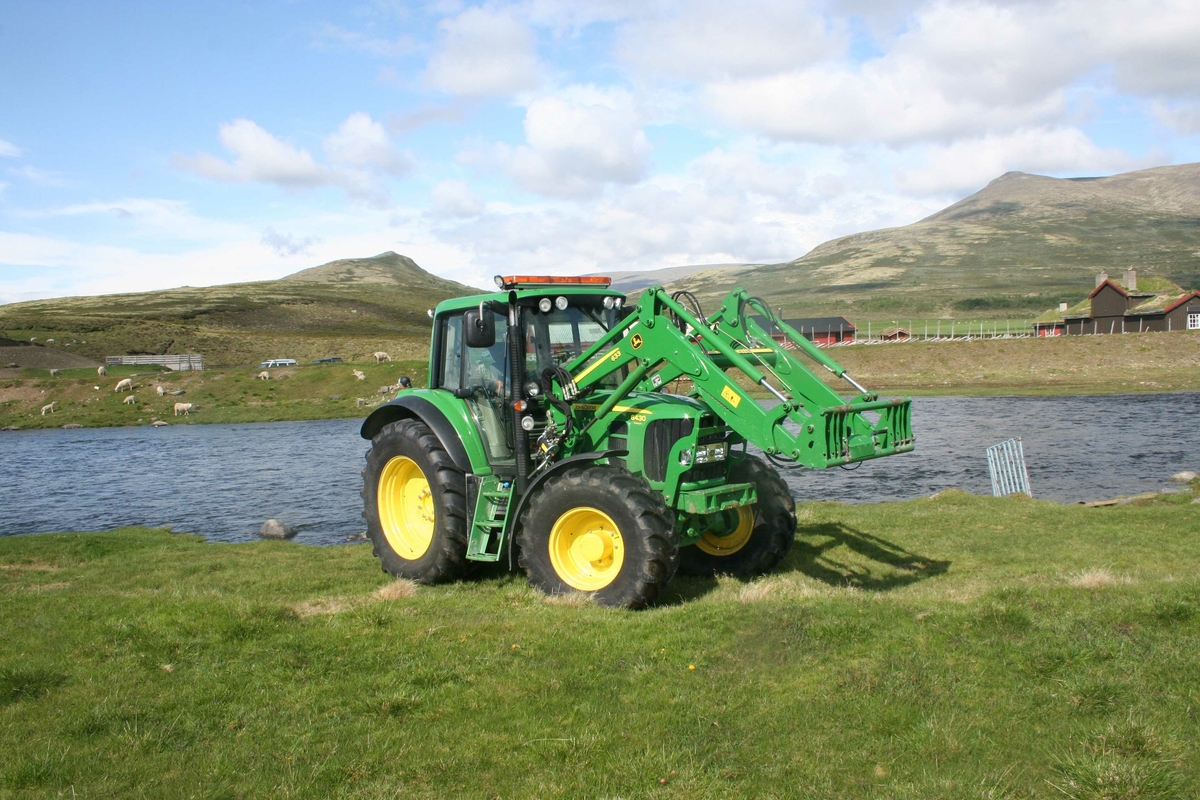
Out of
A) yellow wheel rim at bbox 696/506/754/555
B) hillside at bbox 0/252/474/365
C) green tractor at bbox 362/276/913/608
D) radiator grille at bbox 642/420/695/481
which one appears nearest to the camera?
green tractor at bbox 362/276/913/608

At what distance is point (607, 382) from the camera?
10398 millimetres

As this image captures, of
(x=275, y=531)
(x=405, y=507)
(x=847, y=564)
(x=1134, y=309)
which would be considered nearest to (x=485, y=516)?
(x=405, y=507)

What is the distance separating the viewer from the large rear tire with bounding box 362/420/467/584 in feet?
33.3

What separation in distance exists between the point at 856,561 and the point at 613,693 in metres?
6.35

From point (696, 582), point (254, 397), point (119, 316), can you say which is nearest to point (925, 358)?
point (254, 397)

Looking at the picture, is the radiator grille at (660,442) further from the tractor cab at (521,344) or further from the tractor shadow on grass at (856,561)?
the tractor shadow on grass at (856,561)

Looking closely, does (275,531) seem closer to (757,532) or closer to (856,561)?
(757,532)

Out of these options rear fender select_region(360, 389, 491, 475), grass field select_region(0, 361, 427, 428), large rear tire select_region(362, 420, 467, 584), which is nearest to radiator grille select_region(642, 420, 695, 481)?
rear fender select_region(360, 389, 491, 475)

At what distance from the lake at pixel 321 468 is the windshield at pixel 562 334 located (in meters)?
9.88

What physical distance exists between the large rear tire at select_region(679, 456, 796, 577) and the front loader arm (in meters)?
1.15

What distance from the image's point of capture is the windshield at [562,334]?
32.9 feet

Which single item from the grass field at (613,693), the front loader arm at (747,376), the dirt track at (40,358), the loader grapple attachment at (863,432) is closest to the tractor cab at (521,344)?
the front loader arm at (747,376)

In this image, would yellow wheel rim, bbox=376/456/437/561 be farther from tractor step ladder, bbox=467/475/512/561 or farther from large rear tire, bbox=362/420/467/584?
tractor step ladder, bbox=467/475/512/561

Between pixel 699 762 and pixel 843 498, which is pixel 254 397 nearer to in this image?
pixel 843 498
